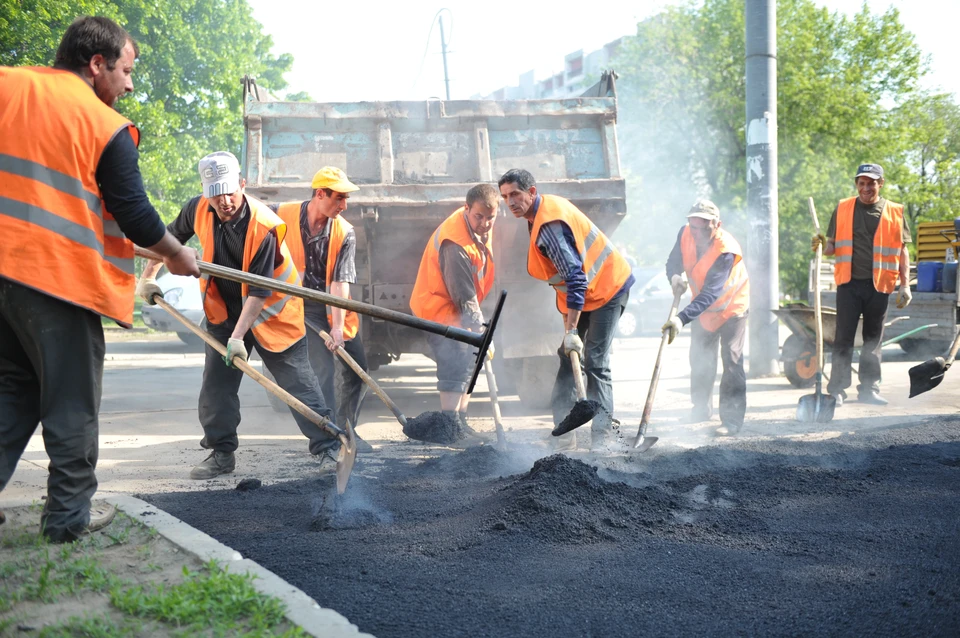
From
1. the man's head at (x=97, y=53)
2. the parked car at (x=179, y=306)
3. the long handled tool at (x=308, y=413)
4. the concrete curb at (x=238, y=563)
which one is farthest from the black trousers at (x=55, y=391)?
the parked car at (x=179, y=306)

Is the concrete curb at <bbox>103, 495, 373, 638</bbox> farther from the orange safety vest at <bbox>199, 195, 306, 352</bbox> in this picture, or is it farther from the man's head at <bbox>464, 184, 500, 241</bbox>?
the man's head at <bbox>464, 184, 500, 241</bbox>

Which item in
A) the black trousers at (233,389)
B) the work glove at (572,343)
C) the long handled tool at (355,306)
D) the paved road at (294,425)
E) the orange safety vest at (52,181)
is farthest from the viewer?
the work glove at (572,343)

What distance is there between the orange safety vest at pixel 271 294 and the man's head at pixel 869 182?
4756 mm

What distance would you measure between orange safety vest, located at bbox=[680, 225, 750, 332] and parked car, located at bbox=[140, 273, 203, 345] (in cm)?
847

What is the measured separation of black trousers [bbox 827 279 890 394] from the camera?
7.16 metres

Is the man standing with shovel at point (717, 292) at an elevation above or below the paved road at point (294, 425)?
above

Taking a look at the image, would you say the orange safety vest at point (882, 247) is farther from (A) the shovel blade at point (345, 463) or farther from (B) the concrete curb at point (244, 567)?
(B) the concrete curb at point (244, 567)

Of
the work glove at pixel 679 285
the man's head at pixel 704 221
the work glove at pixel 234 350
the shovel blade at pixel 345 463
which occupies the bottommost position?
the shovel blade at pixel 345 463

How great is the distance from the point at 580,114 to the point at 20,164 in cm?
523

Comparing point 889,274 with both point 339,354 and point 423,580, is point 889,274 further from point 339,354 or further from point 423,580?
point 423,580

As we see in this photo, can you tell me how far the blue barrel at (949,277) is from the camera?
9273mm

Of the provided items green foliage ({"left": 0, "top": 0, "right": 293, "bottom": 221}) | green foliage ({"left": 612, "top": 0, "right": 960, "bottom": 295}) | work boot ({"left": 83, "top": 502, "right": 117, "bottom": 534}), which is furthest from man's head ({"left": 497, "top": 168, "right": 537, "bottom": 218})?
green foliage ({"left": 612, "top": 0, "right": 960, "bottom": 295})

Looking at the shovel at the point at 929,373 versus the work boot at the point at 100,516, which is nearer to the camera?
the work boot at the point at 100,516

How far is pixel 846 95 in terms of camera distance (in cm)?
2461
